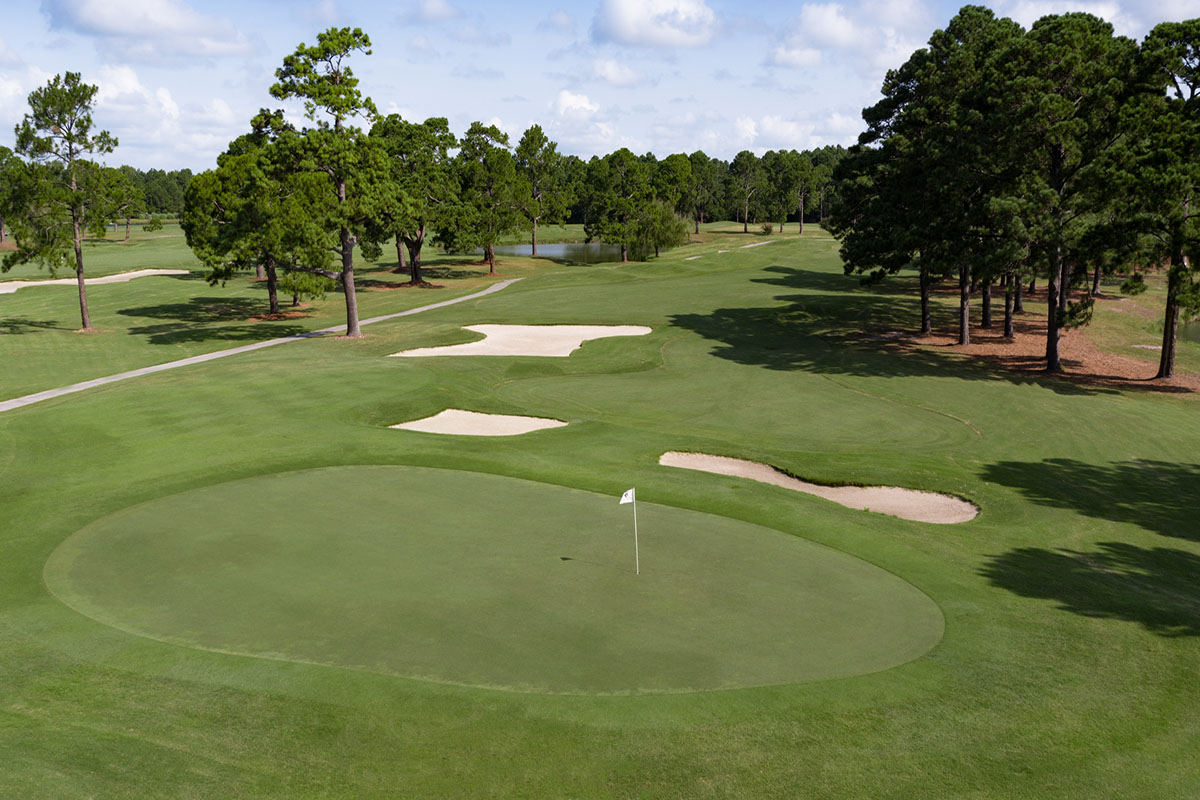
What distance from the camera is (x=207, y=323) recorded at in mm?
53656

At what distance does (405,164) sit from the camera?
71.9m

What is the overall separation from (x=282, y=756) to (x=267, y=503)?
32.8 feet

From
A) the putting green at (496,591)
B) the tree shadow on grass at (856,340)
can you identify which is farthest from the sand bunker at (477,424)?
the tree shadow on grass at (856,340)

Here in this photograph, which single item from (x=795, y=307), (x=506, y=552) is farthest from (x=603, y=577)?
(x=795, y=307)

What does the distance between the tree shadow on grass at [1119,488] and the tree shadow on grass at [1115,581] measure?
7.43 ft

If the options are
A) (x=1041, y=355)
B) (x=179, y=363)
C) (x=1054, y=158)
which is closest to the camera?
(x=1054, y=158)

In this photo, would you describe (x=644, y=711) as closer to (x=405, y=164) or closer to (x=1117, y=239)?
(x=1117, y=239)

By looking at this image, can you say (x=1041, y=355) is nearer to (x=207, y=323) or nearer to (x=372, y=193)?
(x=372, y=193)

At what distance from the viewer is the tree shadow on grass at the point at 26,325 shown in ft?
161

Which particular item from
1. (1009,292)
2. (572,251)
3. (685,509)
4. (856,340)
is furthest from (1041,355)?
(572,251)

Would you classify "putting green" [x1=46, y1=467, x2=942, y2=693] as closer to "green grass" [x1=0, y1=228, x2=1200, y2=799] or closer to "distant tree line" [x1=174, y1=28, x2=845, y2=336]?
"green grass" [x1=0, y1=228, x2=1200, y2=799]

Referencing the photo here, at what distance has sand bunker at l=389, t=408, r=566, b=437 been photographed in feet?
89.2

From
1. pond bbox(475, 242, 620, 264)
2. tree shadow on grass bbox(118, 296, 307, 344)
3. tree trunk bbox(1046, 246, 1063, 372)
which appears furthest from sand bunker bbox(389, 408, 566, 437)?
pond bbox(475, 242, 620, 264)

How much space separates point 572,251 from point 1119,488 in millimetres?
106324
